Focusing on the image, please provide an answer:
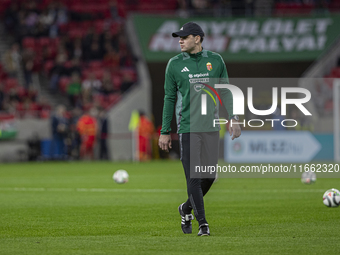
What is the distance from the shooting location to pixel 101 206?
10242 millimetres

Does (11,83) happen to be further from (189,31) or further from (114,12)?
(189,31)

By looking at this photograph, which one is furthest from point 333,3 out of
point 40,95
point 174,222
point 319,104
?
point 174,222

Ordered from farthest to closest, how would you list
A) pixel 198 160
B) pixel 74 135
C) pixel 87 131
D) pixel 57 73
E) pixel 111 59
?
pixel 111 59, pixel 57 73, pixel 74 135, pixel 87 131, pixel 198 160

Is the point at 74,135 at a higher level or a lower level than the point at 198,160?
lower

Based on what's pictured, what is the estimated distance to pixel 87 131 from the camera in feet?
84.8

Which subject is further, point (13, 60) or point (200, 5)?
point (200, 5)

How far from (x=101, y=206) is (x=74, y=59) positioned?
18.3 meters

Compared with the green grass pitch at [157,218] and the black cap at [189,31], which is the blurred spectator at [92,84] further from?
the black cap at [189,31]

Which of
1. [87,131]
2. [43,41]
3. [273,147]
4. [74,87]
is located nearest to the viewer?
[273,147]

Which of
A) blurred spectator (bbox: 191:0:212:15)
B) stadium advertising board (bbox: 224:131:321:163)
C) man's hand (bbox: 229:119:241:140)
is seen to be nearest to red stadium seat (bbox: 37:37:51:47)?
blurred spectator (bbox: 191:0:212:15)

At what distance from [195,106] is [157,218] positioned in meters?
2.31

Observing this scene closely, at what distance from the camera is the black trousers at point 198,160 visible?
6.79m

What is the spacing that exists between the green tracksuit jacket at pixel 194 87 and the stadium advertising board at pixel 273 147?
14.2 m

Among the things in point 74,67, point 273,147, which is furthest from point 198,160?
point 74,67
